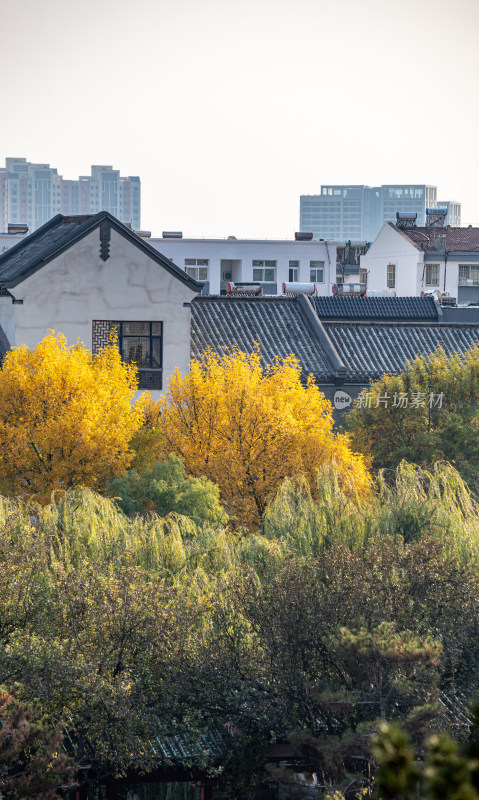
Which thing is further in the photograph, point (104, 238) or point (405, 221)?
point (405, 221)

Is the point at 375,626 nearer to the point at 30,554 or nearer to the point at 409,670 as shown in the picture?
the point at 409,670

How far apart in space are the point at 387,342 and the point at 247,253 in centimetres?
4193

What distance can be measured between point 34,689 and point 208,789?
181 inches

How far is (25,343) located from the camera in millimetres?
40281

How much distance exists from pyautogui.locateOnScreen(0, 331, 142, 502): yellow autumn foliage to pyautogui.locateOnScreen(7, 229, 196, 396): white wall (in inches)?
225

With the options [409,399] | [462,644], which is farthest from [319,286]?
[462,644]

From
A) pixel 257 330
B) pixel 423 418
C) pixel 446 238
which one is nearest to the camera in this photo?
pixel 423 418

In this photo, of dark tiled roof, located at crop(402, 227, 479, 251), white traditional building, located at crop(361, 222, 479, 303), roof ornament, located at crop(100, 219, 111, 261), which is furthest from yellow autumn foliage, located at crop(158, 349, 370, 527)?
dark tiled roof, located at crop(402, 227, 479, 251)

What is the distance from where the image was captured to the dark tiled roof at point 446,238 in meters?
87.9

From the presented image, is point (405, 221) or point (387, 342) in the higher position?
point (405, 221)

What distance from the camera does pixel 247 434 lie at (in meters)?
35.2

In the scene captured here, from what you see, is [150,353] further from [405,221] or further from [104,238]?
[405,221]

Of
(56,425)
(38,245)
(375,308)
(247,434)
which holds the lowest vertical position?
(247,434)

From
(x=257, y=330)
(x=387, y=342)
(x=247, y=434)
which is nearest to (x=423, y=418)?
(x=247, y=434)
